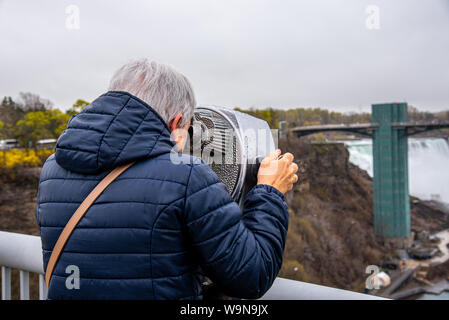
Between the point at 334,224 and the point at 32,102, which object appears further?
the point at 334,224

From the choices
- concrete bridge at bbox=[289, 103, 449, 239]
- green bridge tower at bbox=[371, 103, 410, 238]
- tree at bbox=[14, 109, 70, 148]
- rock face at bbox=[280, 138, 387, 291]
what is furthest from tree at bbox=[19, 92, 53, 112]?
green bridge tower at bbox=[371, 103, 410, 238]

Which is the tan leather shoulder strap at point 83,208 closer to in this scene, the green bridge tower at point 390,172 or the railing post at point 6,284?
the railing post at point 6,284

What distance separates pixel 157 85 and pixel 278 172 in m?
0.34

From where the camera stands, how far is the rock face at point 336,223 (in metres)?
24.2

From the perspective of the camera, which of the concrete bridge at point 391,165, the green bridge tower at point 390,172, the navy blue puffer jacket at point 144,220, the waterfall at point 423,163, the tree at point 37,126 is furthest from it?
the waterfall at point 423,163

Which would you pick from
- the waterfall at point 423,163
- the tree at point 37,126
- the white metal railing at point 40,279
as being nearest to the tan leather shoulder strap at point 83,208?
the white metal railing at point 40,279

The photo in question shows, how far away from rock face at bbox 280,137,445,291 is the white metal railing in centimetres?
1983

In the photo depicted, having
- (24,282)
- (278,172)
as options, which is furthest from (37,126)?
(278,172)

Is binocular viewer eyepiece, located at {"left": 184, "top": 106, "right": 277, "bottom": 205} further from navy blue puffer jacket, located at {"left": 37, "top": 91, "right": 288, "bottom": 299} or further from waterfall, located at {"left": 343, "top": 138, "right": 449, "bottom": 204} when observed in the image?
waterfall, located at {"left": 343, "top": 138, "right": 449, "bottom": 204}

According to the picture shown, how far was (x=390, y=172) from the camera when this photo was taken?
29.9 meters

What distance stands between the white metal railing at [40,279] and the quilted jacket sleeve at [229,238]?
28cm

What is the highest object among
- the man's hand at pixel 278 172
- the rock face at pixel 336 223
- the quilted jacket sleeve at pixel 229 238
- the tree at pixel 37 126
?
the tree at pixel 37 126

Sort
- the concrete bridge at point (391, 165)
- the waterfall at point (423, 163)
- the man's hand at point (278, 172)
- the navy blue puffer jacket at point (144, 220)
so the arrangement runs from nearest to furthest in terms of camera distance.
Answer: the navy blue puffer jacket at point (144, 220)
the man's hand at point (278, 172)
the concrete bridge at point (391, 165)
the waterfall at point (423, 163)

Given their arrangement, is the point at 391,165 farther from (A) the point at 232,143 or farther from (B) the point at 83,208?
(B) the point at 83,208
